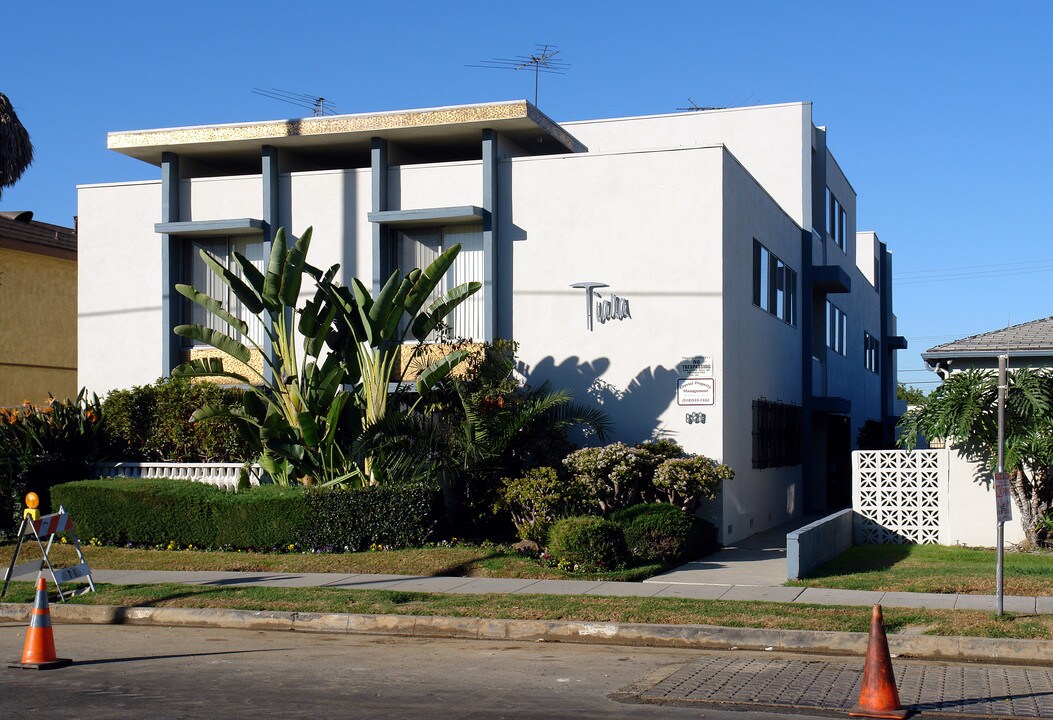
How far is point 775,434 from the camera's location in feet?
75.5

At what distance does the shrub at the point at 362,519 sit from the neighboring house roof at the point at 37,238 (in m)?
15.1

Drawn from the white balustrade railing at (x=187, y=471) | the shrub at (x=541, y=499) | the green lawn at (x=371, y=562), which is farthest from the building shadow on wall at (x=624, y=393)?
the white balustrade railing at (x=187, y=471)

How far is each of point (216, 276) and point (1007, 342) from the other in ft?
44.2

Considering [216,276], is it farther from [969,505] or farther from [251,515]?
[969,505]

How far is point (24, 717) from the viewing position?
805cm

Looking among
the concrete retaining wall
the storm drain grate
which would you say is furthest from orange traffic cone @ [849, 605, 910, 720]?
the concrete retaining wall

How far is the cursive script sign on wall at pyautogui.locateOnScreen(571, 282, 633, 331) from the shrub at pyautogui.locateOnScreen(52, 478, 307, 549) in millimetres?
5430

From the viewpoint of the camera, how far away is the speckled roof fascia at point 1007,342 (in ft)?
61.2

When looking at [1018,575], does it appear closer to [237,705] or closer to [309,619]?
[309,619]

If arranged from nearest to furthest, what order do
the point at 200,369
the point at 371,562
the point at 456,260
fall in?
the point at 371,562 → the point at 200,369 → the point at 456,260

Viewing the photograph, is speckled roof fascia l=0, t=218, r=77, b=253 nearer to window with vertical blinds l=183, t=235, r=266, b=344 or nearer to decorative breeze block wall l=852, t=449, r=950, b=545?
window with vertical blinds l=183, t=235, r=266, b=344

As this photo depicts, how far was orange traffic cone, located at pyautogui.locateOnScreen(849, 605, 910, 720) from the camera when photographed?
8.12 meters

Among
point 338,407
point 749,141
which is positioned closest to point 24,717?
point 338,407

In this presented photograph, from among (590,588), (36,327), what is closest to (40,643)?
(590,588)
